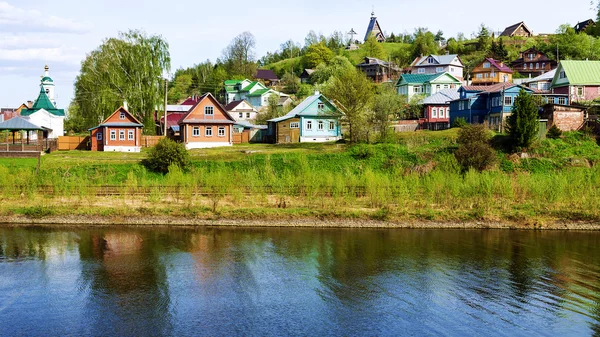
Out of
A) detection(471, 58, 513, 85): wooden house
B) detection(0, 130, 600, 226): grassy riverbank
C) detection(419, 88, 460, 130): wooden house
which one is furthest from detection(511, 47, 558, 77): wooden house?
detection(0, 130, 600, 226): grassy riverbank

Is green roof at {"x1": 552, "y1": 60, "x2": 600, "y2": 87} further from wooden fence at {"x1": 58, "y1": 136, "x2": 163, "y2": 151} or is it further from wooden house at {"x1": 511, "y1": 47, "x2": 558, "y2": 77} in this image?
wooden fence at {"x1": 58, "y1": 136, "x2": 163, "y2": 151}

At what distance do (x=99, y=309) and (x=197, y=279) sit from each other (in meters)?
4.95

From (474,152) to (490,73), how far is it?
60.4 m

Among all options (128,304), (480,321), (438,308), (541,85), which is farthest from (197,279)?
(541,85)

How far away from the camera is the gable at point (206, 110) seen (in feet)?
201

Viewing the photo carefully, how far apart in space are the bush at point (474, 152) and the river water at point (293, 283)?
13.4 m

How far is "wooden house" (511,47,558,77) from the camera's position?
113062 millimetres

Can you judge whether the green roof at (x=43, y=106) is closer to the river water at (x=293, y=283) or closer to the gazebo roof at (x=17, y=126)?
the gazebo roof at (x=17, y=126)

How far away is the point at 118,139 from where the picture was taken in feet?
197

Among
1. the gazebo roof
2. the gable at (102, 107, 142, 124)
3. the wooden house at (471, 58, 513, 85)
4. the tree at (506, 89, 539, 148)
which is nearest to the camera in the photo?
the tree at (506, 89, 539, 148)

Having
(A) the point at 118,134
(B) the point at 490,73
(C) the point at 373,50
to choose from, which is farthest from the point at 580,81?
(C) the point at 373,50

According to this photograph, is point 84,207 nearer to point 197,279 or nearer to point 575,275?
point 197,279

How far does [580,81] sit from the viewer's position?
6856 cm

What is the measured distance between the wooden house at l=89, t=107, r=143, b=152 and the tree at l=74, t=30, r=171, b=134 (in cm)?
773
